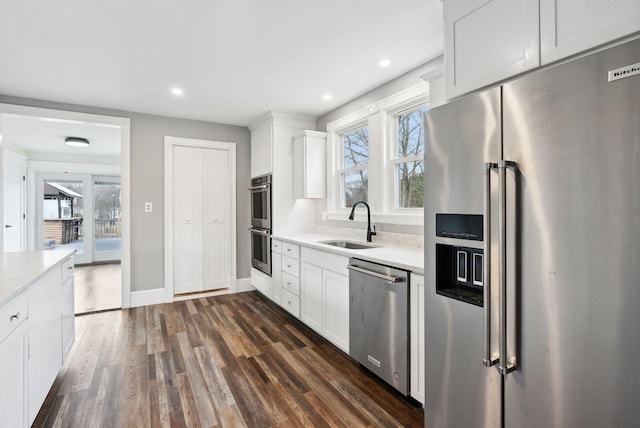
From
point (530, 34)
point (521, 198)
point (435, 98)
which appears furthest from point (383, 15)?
point (521, 198)

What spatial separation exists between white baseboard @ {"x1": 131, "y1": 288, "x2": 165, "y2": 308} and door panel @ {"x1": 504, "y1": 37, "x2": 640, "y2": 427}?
13.2ft

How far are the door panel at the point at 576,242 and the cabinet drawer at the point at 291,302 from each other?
7.32 ft

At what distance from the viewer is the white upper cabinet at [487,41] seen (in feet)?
4.27

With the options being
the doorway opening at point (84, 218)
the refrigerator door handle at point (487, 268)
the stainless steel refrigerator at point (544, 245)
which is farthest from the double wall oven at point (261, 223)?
the doorway opening at point (84, 218)

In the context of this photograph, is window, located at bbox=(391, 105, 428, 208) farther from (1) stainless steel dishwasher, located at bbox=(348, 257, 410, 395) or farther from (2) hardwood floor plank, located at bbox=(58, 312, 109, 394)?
(2) hardwood floor plank, located at bbox=(58, 312, 109, 394)

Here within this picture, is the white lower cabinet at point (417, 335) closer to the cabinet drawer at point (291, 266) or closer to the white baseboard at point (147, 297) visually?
the cabinet drawer at point (291, 266)

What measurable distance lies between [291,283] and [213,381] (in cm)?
129

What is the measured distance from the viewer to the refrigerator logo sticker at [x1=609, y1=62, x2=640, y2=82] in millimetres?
922

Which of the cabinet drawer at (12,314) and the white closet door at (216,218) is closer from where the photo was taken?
the cabinet drawer at (12,314)

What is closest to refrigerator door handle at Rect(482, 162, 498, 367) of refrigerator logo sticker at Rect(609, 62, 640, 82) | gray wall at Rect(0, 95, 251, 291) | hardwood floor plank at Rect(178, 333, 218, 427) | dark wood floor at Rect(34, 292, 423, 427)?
refrigerator logo sticker at Rect(609, 62, 640, 82)

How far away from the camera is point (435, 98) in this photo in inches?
71.6

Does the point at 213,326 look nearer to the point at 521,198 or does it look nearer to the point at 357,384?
the point at 357,384

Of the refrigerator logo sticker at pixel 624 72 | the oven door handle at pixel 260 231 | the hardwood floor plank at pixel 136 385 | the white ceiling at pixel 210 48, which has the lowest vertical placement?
the hardwood floor plank at pixel 136 385

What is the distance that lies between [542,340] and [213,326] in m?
2.99
